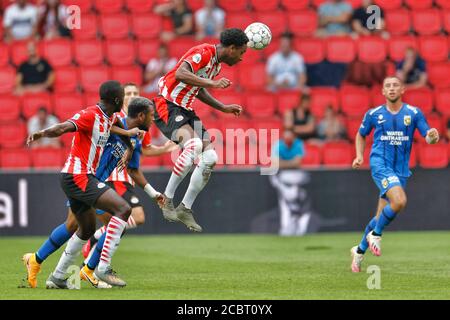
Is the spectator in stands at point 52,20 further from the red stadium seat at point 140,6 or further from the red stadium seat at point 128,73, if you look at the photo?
the red stadium seat at point 128,73

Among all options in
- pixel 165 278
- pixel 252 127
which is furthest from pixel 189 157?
pixel 252 127

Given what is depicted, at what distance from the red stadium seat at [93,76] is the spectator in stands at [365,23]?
16.2 ft

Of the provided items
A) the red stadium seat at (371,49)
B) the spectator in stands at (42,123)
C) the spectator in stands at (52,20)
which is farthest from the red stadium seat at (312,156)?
the spectator in stands at (52,20)

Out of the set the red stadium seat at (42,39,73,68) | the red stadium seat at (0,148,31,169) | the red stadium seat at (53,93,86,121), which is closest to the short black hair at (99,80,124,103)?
the red stadium seat at (0,148,31,169)

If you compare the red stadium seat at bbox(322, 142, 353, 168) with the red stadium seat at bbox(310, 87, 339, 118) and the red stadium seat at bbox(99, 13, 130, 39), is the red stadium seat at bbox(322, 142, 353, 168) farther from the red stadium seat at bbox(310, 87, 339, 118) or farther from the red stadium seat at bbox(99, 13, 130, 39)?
the red stadium seat at bbox(99, 13, 130, 39)

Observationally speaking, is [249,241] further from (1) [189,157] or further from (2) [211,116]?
(1) [189,157]

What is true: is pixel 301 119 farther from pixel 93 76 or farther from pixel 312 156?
pixel 93 76

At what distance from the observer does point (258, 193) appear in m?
17.3

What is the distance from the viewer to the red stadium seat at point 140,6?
2069 centimetres

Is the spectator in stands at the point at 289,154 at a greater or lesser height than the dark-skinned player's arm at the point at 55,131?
lesser

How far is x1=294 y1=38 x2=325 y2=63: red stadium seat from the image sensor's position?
1995cm

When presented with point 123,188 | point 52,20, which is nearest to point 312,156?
point 52,20

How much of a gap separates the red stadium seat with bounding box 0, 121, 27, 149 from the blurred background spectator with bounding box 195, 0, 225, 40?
12.5 ft

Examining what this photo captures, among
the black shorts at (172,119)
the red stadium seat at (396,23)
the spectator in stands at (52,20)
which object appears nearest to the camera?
the black shorts at (172,119)
